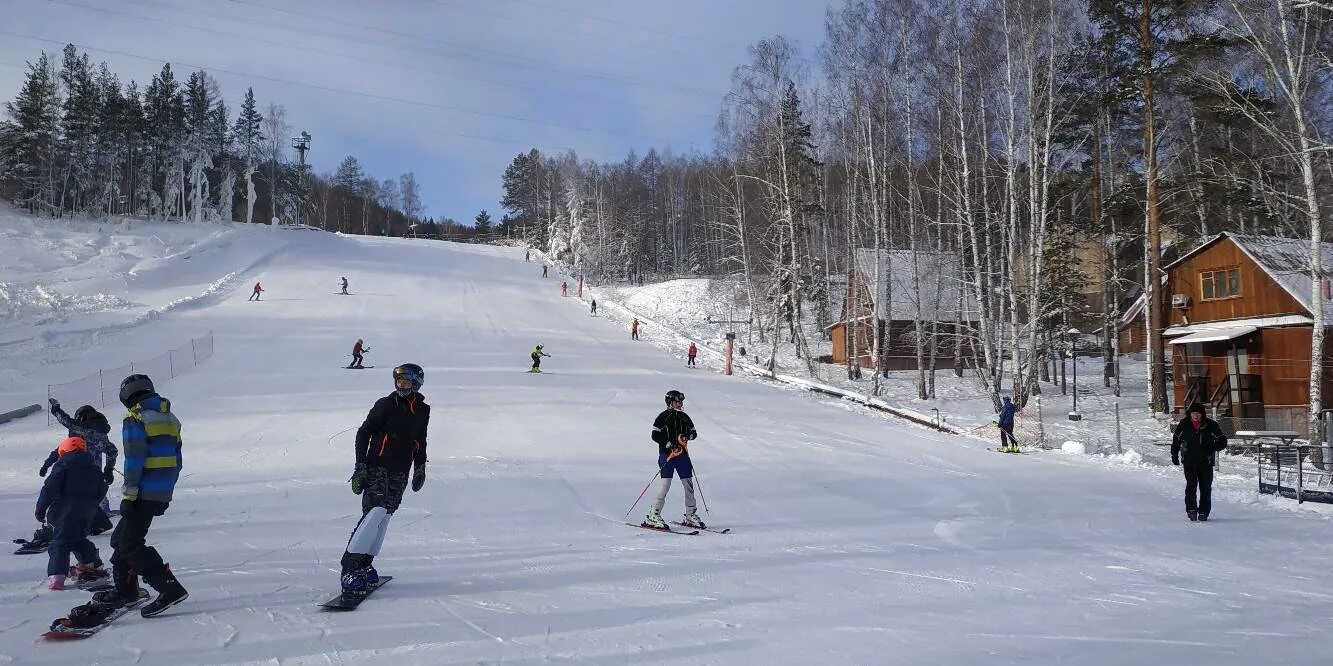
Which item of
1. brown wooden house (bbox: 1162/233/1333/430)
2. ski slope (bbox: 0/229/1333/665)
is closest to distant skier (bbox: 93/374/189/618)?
ski slope (bbox: 0/229/1333/665)

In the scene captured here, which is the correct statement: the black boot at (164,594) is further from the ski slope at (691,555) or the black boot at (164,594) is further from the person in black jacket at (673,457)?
the person in black jacket at (673,457)

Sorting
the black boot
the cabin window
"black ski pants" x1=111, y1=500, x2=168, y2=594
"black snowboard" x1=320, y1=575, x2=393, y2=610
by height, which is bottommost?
"black snowboard" x1=320, y1=575, x2=393, y2=610

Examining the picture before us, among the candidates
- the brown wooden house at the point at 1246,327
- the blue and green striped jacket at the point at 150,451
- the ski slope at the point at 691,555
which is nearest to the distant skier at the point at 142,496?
the blue and green striped jacket at the point at 150,451

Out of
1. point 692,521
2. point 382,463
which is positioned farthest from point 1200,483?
point 382,463

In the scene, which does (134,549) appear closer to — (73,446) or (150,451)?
(150,451)

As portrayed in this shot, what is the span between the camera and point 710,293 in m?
58.6

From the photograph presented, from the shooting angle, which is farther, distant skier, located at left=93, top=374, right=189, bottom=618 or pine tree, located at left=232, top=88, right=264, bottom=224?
pine tree, located at left=232, top=88, right=264, bottom=224

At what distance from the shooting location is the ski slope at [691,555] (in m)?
4.76

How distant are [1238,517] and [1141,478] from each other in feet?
11.0

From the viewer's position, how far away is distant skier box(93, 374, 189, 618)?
17.0 ft

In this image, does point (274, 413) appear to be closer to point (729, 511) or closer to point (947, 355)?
point (729, 511)

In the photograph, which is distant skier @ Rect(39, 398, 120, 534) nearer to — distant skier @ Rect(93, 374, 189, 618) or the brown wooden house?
distant skier @ Rect(93, 374, 189, 618)

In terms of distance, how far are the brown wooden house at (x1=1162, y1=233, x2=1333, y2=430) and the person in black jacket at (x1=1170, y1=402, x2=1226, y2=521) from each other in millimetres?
14293

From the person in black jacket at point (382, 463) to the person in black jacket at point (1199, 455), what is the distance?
9.32m
